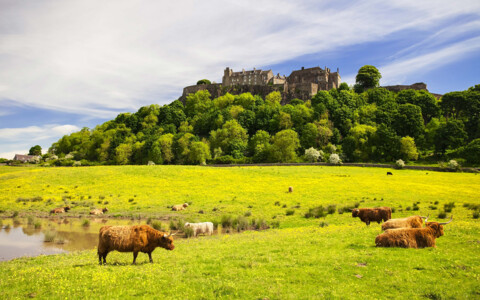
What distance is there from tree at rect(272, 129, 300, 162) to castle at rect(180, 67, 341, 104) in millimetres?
48839

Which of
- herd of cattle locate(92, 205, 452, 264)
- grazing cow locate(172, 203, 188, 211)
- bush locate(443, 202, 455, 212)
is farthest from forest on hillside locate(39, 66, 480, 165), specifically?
herd of cattle locate(92, 205, 452, 264)

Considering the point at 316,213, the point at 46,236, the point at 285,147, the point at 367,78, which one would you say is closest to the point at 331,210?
the point at 316,213

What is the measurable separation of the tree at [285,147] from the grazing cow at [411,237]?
63401 mm

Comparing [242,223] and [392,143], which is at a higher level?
[392,143]

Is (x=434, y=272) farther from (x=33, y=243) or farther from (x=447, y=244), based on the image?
(x=33, y=243)

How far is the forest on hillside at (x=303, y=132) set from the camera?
7706 centimetres

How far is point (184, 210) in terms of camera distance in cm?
3278

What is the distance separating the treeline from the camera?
77163 millimetres

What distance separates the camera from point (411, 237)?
47.9ft

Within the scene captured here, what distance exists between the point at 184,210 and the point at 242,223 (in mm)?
9229

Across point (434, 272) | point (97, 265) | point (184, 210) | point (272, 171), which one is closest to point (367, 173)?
point (272, 171)

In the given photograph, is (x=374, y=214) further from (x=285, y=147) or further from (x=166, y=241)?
(x=285, y=147)

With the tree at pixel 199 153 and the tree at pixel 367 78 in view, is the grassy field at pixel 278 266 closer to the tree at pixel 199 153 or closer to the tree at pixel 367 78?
the tree at pixel 199 153

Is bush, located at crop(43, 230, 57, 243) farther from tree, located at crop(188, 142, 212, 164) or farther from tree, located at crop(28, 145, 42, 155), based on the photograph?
tree, located at crop(28, 145, 42, 155)
